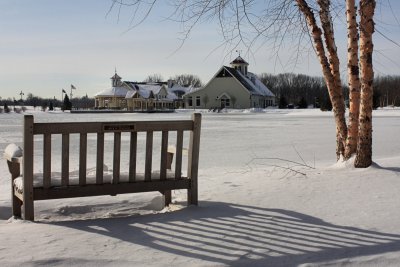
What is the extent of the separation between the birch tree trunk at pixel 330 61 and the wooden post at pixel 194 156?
138 inches

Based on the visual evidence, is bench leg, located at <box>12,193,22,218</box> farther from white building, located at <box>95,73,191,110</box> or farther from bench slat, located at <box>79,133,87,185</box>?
white building, located at <box>95,73,191,110</box>


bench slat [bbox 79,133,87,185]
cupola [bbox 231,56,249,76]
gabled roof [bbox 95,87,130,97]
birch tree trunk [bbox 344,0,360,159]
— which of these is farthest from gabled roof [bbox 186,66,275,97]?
bench slat [bbox 79,133,87,185]

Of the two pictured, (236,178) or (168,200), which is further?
(236,178)

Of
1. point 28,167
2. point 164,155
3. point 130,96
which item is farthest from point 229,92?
point 28,167

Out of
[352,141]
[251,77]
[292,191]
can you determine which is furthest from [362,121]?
[251,77]

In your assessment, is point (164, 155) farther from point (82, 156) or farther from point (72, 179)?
point (72, 179)

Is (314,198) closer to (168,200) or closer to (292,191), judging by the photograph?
(292,191)

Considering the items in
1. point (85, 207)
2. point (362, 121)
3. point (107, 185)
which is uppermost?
point (362, 121)

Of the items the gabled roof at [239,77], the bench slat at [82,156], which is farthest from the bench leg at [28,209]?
the gabled roof at [239,77]

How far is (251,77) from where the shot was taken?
101m

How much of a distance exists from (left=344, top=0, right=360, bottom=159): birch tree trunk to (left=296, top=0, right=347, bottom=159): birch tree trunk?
0.32 m

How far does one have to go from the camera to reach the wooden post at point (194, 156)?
5.41 meters

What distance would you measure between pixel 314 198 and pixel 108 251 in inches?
111

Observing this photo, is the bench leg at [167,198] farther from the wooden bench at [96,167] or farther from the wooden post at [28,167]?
the wooden post at [28,167]
